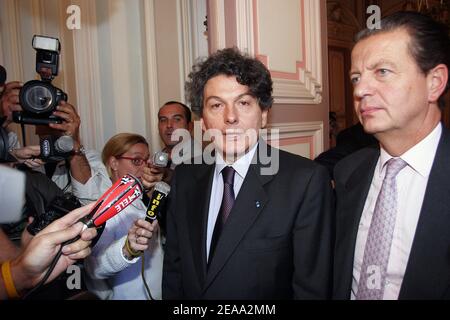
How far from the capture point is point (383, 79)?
1.14 meters

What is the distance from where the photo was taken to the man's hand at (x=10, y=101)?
4.62 feet

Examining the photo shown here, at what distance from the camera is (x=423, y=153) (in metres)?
1.12

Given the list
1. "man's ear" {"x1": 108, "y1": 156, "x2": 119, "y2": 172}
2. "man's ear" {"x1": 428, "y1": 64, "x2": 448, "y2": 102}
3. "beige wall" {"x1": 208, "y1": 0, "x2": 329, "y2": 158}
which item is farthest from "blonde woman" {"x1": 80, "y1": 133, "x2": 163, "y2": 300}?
"man's ear" {"x1": 428, "y1": 64, "x2": 448, "y2": 102}

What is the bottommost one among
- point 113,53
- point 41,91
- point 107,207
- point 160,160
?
point 107,207

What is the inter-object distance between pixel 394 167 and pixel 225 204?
1.82ft

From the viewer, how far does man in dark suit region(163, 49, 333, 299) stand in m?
1.15

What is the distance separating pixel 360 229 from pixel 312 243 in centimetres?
19

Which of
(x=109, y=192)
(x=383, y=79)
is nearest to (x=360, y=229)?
(x=383, y=79)

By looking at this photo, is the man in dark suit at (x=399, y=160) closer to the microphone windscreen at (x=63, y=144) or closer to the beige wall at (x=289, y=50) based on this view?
the beige wall at (x=289, y=50)

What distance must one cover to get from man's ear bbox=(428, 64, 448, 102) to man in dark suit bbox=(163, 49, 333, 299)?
15.9 inches

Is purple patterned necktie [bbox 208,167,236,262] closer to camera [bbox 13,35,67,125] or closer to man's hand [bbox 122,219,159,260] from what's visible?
man's hand [bbox 122,219,159,260]

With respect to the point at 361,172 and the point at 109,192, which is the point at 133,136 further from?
the point at 361,172

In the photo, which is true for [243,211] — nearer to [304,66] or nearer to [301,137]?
[301,137]

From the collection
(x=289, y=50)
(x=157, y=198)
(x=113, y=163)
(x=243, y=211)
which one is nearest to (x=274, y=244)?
(x=243, y=211)
